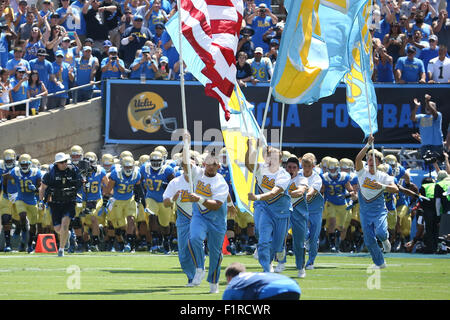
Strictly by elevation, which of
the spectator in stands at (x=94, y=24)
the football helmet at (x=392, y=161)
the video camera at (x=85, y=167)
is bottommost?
the video camera at (x=85, y=167)

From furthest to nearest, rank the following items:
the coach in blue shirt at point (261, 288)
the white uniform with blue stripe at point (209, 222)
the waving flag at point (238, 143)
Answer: the waving flag at point (238, 143), the white uniform with blue stripe at point (209, 222), the coach in blue shirt at point (261, 288)

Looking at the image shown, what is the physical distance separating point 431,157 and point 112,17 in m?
9.57

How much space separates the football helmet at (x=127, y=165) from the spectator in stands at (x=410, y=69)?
6772 millimetres

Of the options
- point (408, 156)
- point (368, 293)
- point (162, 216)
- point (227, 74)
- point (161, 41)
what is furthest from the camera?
point (161, 41)

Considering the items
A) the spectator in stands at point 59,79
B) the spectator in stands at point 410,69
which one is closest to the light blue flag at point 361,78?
the spectator in stands at point 410,69

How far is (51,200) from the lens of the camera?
20.2 metres

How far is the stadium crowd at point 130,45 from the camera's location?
25.4 meters

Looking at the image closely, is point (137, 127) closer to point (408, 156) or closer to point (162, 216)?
point (162, 216)

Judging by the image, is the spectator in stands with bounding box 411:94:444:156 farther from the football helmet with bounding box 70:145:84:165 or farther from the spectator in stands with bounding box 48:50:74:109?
the spectator in stands with bounding box 48:50:74:109

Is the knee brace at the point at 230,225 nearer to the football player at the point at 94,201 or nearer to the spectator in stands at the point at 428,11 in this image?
the football player at the point at 94,201

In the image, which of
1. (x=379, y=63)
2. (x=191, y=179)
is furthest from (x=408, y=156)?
(x=191, y=179)
